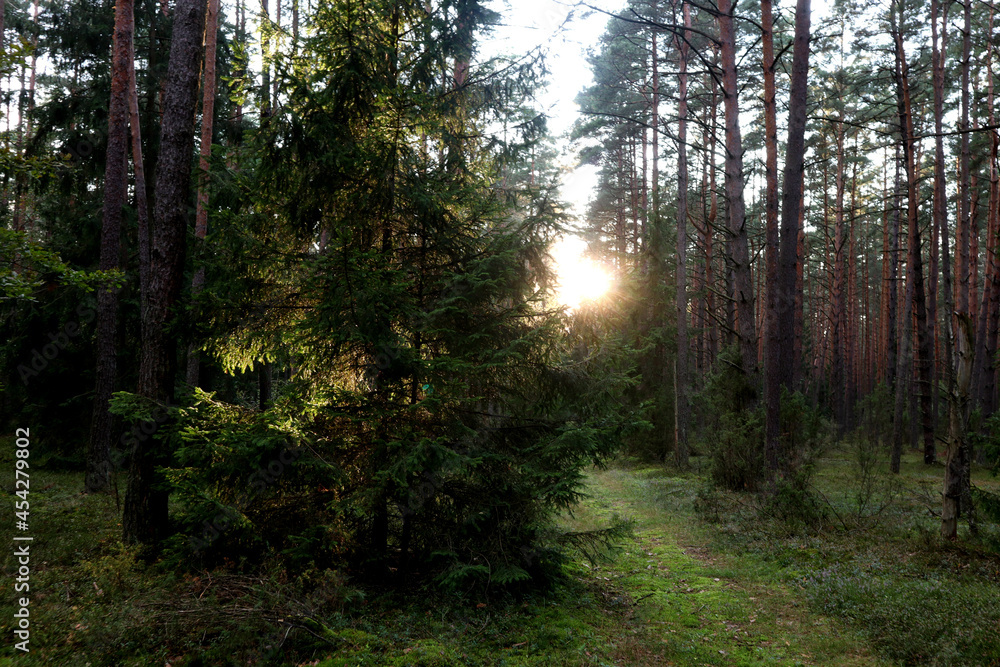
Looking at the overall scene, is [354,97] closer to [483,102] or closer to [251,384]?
[483,102]

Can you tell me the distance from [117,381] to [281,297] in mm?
9186

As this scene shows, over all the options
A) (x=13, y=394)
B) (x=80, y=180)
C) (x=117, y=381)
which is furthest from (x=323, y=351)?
(x=13, y=394)

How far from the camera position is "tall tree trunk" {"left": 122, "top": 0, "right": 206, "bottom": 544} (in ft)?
23.6

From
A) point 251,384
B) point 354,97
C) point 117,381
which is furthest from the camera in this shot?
point 251,384

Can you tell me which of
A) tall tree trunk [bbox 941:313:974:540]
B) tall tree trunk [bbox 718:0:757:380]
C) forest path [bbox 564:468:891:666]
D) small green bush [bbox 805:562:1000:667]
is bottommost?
forest path [bbox 564:468:891:666]

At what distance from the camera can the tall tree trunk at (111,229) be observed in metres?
11.1

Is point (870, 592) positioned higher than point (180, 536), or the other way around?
point (180, 536)

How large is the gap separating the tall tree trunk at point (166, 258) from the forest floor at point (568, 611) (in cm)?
57

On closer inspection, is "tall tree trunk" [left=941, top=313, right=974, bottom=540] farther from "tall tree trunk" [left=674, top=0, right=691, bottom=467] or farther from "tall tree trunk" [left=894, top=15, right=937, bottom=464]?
"tall tree trunk" [left=674, top=0, right=691, bottom=467]

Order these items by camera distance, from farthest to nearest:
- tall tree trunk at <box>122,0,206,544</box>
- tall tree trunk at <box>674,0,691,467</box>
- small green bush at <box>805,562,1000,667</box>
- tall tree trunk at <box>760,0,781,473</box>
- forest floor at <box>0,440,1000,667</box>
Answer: tall tree trunk at <box>674,0,691,467</box> → tall tree trunk at <box>760,0,781,473</box> → tall tree trunk at <box>122,0,206,544</box> → small green bush at <box>805,562,1000,667</box> → forest floor at <box>0,440,1000,667</box>

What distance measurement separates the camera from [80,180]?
13.9 metres

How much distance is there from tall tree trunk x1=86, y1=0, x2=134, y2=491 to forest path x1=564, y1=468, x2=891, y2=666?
9.82 m

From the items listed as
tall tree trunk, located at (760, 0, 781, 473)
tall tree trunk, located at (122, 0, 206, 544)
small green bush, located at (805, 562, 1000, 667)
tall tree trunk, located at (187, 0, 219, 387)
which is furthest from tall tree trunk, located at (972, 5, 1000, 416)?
tall tree trunk, located at (187, 0, 219, 387)

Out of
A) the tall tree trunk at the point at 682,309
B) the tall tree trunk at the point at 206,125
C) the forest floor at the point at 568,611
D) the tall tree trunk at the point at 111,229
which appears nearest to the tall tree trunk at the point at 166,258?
the forest floor at the point at 568,611
